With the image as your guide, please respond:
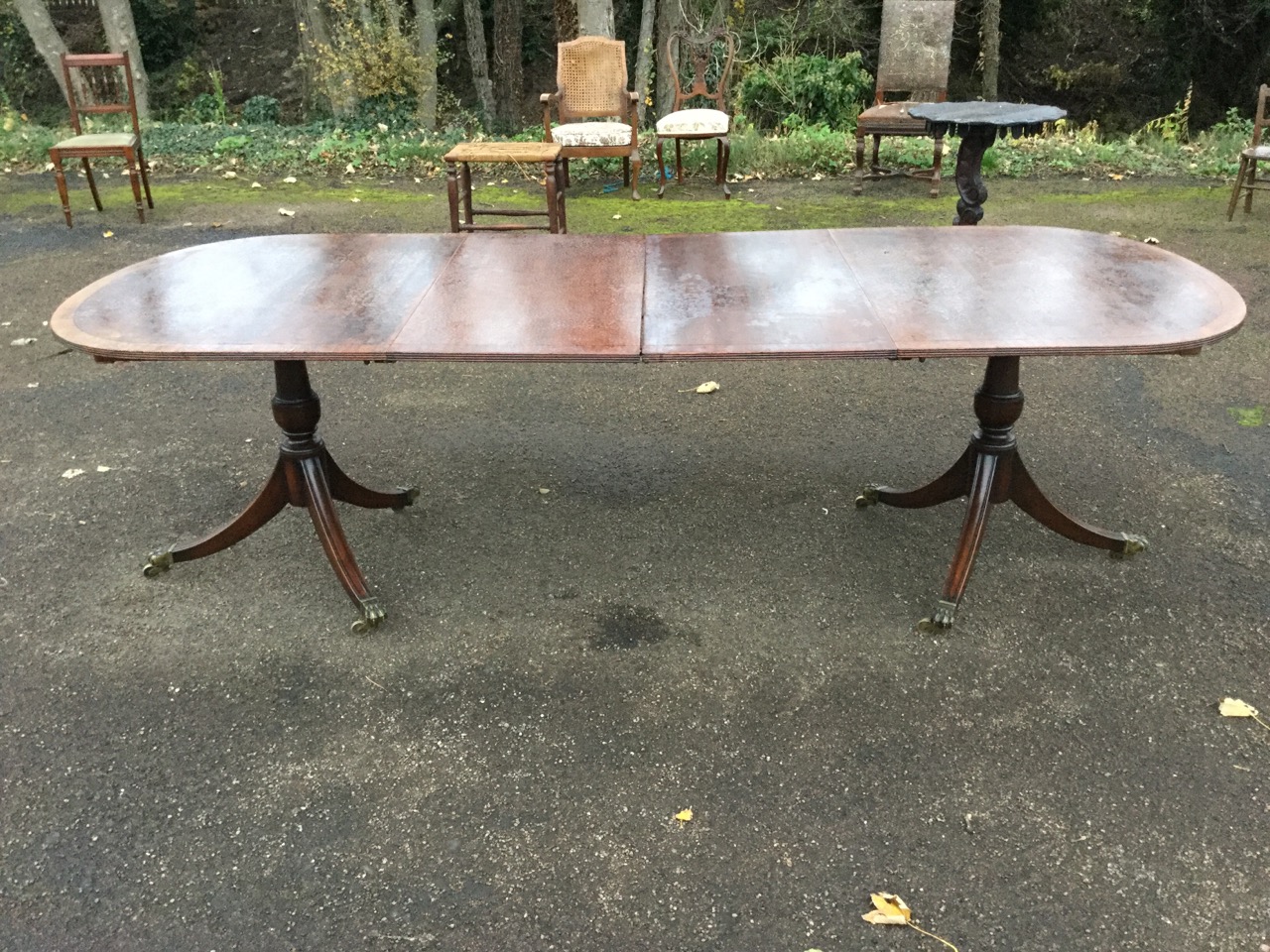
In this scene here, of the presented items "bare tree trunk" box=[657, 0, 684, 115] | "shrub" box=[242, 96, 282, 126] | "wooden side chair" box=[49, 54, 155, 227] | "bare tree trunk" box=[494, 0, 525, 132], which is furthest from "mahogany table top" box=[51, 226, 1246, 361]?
"bare tree trunk" box=[494, 0, 525, 132]

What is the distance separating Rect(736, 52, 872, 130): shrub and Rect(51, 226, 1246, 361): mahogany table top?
7.84m

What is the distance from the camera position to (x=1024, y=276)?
9.07ft

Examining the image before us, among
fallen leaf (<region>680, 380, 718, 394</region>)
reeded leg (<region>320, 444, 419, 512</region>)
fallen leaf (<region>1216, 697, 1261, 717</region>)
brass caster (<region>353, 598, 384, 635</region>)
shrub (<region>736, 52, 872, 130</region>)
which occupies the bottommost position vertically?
fallen leaf (<region>1216, 697, 1261, 717</region>)

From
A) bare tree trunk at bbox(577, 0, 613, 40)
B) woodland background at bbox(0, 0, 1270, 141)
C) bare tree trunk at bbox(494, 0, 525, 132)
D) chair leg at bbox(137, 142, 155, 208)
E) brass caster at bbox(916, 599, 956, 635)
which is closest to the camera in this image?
brass caster at bbox(916, 599, 956, 635)

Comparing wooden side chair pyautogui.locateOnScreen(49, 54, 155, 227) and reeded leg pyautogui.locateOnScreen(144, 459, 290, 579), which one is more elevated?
wooden side chair pyautogui.locateOnScreen(49, 54, 155, 227)

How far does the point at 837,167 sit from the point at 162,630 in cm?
673

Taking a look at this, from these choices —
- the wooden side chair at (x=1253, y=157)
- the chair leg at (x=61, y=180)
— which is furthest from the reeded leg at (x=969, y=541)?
the chair leg at (x=61, y=180)

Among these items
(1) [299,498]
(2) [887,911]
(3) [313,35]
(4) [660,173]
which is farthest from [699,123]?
(2) [887,911]

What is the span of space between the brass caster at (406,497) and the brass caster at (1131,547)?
7.65 ft

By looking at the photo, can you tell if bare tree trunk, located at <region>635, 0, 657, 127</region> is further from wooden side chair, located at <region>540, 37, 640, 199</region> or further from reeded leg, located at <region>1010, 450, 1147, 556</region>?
reeded leg, located at <region>1010, 450, 1147, 556</region>

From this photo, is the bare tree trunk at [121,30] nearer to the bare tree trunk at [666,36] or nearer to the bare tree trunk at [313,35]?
the bare tree trunk at [313,35]

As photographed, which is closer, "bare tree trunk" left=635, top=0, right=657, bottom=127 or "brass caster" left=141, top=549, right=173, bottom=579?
"brass caster" left=141, top=549, right=173, bottom=579

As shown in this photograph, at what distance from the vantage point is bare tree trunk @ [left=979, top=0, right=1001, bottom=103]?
12.5m

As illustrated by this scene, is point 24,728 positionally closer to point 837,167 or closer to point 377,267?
point 377,267
